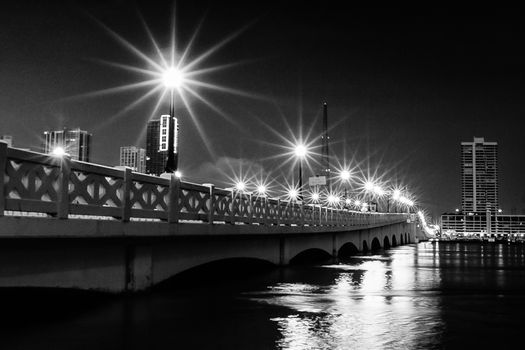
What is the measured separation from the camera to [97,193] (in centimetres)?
1539

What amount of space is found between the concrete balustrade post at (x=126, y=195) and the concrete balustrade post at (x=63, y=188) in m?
2.46

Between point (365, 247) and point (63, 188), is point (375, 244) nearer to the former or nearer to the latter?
point (365, 247)

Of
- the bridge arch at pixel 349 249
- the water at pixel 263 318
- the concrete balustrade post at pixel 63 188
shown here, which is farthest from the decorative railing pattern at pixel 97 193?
the bridge arch at pixel 349 249

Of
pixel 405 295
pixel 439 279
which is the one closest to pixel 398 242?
pixel 439 279

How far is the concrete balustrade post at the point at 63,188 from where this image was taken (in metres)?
13.6

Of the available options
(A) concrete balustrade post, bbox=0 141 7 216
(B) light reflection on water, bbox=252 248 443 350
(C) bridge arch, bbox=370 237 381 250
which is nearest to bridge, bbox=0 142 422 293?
(A) concrete balustrade post, bbox=0 141 7 216

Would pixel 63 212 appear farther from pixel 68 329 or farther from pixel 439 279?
pixel 439 279

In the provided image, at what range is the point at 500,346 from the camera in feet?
43.7

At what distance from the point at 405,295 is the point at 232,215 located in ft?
24.0

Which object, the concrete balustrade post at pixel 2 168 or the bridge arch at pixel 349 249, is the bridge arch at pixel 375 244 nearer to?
the bridge arch at pixel 349 249

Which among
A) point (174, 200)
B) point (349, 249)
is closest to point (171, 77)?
point (174, 200)

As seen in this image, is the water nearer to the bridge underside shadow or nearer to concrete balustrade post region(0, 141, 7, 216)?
the bridge underside shadow

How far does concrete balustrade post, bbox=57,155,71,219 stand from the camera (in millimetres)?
13578

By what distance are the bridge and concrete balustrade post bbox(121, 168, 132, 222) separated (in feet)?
0.09
